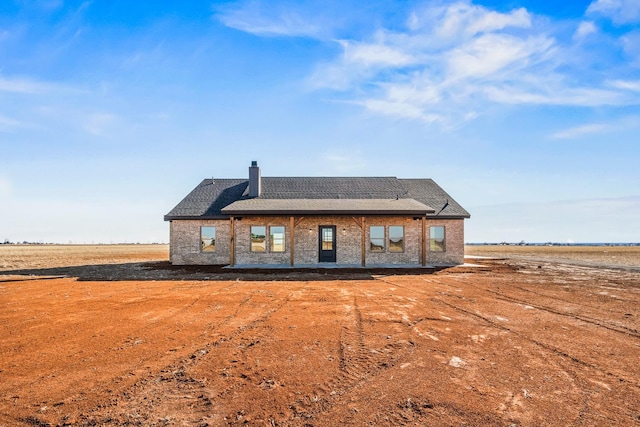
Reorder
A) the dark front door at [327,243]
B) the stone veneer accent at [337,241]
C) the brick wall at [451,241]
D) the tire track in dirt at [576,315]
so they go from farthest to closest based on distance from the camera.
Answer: the brick wall at [451,241] < the dark front door at [327,243] < the stone veneer accent at [337,241] < the tire track in dirt at [576,315]

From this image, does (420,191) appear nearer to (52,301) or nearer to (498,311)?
(498,311)

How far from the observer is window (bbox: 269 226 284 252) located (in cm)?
1909

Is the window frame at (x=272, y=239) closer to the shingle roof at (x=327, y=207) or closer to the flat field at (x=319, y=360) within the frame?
the shingle roof at (x=327, y=207)

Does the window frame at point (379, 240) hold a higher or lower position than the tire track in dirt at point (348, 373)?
higher

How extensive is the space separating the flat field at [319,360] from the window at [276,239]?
9051 millimetres

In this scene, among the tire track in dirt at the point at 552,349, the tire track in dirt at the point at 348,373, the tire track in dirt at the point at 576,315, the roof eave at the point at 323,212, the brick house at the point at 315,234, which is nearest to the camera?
the tire track in dirt at the point at 348,373

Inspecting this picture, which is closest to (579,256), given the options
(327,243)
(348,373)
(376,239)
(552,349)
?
(376,239)

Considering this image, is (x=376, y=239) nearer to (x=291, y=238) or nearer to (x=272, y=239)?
(x=291, y=238)

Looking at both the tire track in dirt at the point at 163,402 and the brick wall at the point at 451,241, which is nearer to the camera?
the tire track in dirt at the point at 163,402

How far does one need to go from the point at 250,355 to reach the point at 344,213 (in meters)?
12.5

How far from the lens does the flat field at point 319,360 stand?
3631mm

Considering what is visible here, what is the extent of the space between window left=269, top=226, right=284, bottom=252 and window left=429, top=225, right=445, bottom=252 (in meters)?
8.35

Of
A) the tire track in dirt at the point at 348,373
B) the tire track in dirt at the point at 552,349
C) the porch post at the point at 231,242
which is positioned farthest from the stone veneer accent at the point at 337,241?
the tire track in dirt at the point at 348,373

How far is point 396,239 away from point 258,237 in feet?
24.6
